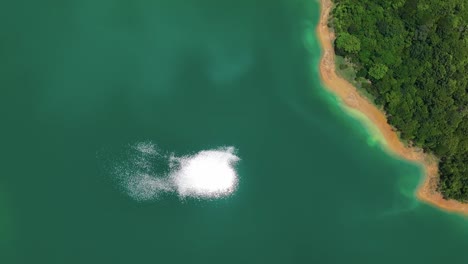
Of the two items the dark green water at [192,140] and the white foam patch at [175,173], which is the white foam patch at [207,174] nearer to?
the white foam patch at [175,173]

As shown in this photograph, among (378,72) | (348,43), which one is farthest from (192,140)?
(378,72)

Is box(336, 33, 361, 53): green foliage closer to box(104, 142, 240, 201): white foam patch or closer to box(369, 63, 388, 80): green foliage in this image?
box(369, 63, 388, 80): green foliage

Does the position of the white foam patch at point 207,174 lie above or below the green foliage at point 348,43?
below

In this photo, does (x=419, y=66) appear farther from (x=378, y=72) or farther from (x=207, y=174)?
(x=207, y=174)

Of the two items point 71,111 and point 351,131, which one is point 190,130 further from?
point 351,131

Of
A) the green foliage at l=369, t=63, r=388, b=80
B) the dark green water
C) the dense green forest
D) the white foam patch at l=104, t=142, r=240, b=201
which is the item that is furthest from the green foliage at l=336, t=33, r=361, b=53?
the white foam patch at l=104, t=142, r=240, b=201

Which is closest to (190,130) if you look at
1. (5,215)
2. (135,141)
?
(135,141)

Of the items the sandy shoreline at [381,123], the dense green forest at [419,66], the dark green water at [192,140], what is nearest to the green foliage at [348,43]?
the dense green forest at [419,66]
